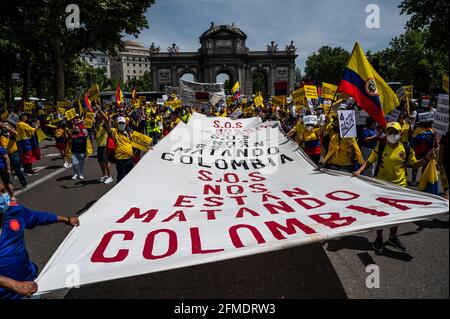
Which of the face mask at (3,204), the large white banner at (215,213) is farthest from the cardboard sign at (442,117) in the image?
the face mask at (3,204)

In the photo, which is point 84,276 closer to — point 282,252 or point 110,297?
point 110,297

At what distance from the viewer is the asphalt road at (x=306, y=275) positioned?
365 centimetres

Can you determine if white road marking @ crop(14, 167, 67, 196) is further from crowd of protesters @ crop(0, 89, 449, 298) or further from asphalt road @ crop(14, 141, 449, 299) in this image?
asphalt road @ crop(14, 141, 449, 299)

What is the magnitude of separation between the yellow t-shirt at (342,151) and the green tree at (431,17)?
2414 cm

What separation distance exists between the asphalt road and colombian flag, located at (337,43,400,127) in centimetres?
199

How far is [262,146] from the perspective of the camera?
21.5 feet

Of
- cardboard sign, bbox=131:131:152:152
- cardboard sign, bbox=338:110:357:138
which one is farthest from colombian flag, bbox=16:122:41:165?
cardboard sign, bbox=338:110:357:138

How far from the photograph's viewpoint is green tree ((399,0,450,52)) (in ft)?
81.6

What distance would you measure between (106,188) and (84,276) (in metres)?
6.73

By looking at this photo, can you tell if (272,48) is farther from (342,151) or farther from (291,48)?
(342,151)

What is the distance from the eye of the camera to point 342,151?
675 cm

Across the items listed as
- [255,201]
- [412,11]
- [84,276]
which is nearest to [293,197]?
[255,201]

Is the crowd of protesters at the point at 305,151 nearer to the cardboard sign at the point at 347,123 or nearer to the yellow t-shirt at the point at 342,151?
the yellow t-shirt at the point at 342,151

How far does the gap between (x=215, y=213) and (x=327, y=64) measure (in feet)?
380
